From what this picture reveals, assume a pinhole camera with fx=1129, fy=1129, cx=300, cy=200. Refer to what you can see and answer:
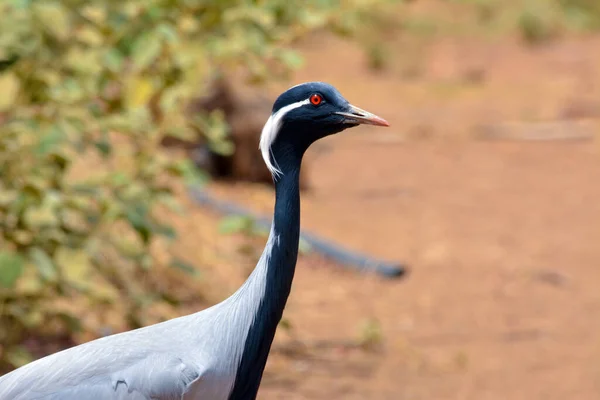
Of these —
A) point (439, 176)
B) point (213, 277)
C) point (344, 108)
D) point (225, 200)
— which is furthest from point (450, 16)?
point (344, 108)

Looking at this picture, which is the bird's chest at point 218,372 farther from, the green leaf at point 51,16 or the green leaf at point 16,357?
the green leaf at point 51,16

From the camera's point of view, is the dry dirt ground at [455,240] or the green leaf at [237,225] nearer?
the green leaf at [237,225]

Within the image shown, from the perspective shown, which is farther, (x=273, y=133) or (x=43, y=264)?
(x=43, y=264)

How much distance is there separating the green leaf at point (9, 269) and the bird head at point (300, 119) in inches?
A: 47.9

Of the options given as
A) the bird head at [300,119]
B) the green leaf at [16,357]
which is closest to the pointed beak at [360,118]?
the bird head at [300,119]

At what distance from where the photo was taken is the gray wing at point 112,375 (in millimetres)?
3199

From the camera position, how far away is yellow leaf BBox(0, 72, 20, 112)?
14.4 feet

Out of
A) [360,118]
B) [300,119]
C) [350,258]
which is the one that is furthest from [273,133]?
[350,258]

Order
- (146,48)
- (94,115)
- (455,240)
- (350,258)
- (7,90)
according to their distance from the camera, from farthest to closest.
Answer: (455,240), (350,258), (94,115), (146,48), (7,90)

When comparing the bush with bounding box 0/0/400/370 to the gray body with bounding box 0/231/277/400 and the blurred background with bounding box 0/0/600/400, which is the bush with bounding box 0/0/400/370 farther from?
the gray body with bounding box 0/231/277/400

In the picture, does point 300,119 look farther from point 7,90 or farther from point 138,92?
point 138,92

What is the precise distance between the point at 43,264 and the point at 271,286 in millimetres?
1365

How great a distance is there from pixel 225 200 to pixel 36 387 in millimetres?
5006

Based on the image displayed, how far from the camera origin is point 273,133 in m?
3.33
